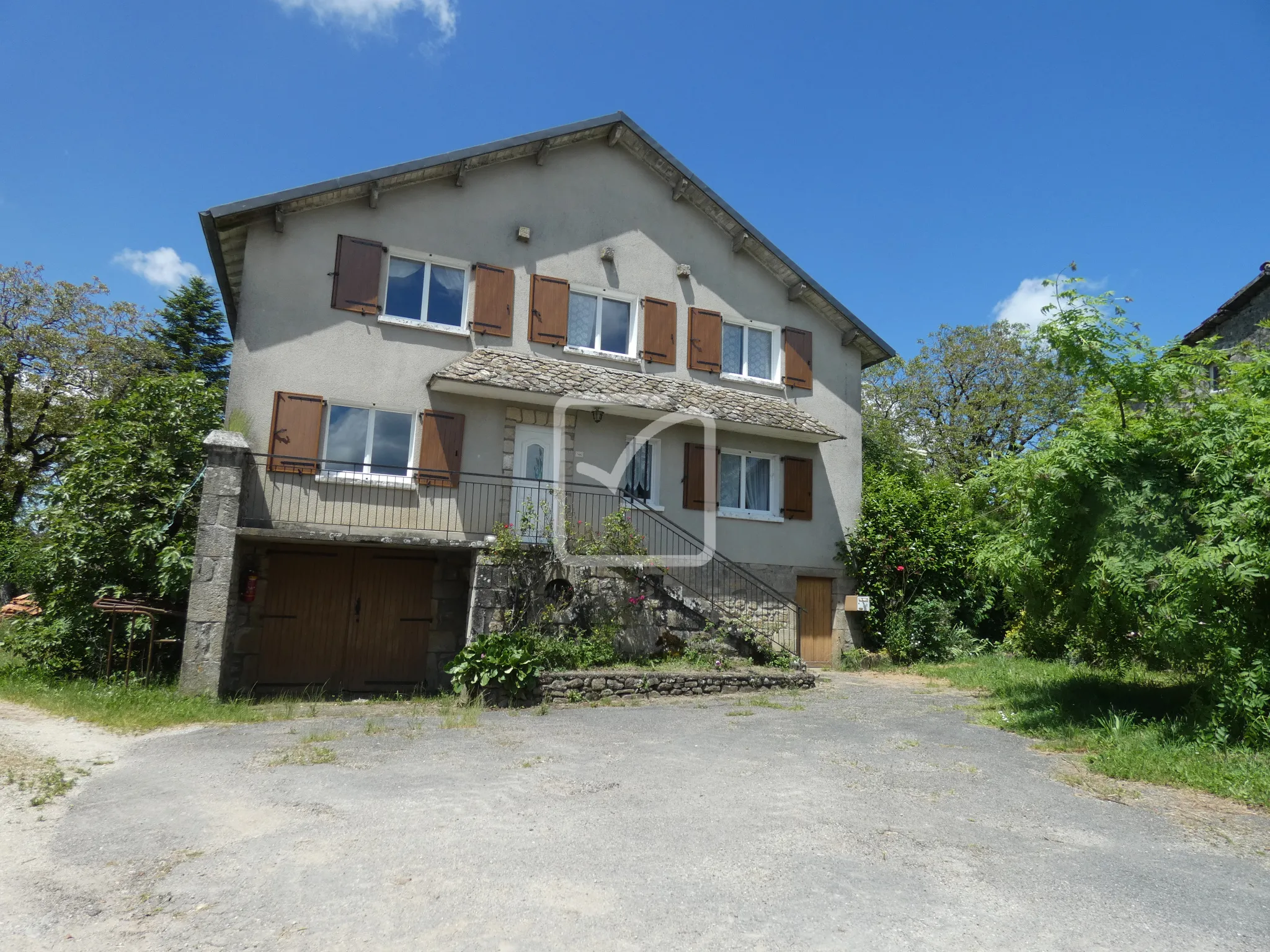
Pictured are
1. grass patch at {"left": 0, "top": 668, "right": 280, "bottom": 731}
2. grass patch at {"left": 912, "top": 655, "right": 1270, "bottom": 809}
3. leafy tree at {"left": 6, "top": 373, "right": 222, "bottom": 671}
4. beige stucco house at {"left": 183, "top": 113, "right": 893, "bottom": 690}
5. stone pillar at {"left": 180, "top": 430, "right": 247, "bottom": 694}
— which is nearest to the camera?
grass patch at {"left": 912, "top": 655, "right": 1270, "bottom": 809}

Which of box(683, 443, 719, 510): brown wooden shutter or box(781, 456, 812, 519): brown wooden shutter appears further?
box(781, 456, 812, 519): brown wooden shutter

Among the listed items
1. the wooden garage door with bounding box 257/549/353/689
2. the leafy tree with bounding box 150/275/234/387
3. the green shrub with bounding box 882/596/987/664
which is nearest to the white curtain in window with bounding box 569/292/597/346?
the wooden garage door with bounding box 257/549/353/689

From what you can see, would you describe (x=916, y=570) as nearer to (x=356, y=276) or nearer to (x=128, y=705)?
(x=356, y=276)

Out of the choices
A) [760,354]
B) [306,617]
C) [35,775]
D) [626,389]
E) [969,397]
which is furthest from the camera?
[969,397]

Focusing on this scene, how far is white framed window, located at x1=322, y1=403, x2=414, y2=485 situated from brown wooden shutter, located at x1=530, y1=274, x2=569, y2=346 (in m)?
2.63

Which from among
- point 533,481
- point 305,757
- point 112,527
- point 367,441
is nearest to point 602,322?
point 533,481

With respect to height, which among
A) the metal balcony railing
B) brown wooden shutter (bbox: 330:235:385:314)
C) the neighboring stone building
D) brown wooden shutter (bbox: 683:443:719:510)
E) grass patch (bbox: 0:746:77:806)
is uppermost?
the neighboring stone building

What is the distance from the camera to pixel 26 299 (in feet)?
72.3

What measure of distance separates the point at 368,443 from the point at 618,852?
8.94 metres

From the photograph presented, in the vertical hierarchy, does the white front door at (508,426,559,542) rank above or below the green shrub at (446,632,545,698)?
above

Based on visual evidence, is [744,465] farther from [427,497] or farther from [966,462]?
[966,462]

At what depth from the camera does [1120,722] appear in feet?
26.3

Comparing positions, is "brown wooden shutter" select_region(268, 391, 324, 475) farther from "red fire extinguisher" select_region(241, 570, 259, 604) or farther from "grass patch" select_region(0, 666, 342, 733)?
"grass patch" select_region(0, 666, 342, 733)

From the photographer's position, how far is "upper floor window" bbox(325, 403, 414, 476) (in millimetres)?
12367
